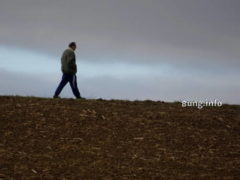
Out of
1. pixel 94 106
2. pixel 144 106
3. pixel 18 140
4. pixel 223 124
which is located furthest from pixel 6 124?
pixel 223 124

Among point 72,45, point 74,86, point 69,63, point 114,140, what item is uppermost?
point 72,45

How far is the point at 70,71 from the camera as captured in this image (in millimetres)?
20297

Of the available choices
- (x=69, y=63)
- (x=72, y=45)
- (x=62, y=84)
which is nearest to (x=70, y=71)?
(x=69, y=63)

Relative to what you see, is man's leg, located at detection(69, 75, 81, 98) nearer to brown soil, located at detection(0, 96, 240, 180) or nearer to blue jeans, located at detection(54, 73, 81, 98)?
blue jeans, located at detection(54, 73, 81, 98)

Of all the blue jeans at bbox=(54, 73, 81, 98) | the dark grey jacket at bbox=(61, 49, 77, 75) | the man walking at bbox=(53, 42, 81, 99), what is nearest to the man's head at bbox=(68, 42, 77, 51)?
the man walking at bbox=(53, 42, 81, 99)

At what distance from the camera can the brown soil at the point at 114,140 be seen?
12695 mm

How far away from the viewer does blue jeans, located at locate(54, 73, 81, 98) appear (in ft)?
66.3

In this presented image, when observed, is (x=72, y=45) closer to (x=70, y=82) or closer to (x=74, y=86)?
(x=70, y=82)

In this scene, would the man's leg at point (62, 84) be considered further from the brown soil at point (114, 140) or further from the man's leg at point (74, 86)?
the brown soil at point (114, 140)

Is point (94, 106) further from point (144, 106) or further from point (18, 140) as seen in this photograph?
point (18, 140)

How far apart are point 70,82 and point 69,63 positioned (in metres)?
0.60

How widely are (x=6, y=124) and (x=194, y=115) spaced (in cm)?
474

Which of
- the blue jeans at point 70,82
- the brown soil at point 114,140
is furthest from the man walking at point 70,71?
the brown soil at point 114,140

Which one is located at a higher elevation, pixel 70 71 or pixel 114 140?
pixel 70 71
